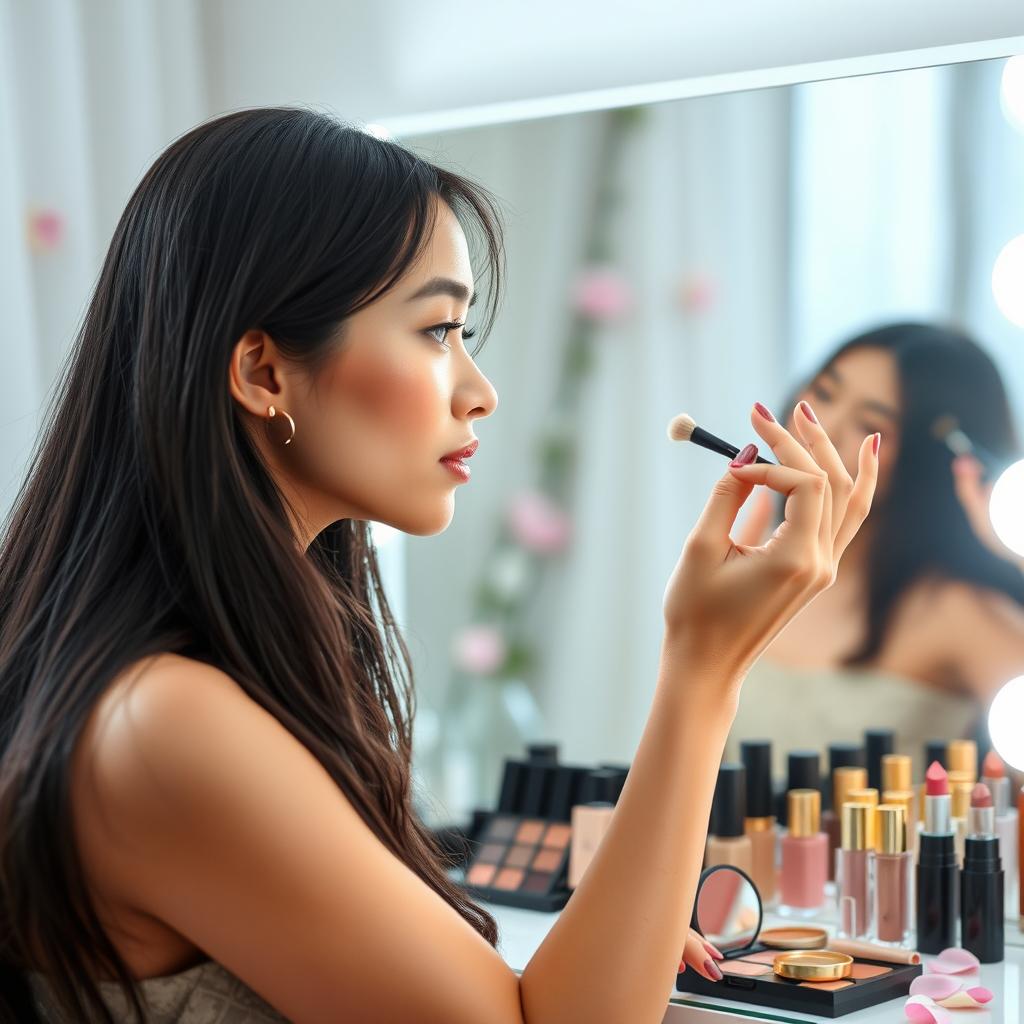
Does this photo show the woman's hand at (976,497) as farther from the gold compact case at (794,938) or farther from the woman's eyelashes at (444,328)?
the woman's eyelashes at (444,328)

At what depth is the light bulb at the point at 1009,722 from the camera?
1065 millimetres

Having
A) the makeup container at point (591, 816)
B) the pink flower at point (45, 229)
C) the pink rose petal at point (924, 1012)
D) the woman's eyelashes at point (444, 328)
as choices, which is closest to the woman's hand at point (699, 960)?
the pink rose petal at point (924, 1012)

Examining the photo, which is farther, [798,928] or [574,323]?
[574,323]

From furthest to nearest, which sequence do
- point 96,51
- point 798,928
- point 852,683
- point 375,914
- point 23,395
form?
1. point 96,51
2. point 23,395
3. point 852,683
4. point 798,928
5. point 375,914

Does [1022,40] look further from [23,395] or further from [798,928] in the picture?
[23,395]

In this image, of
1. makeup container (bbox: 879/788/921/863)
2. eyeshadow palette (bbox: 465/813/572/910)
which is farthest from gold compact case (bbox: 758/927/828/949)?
eyeshadow palette (bbox: 465/813/572/910)

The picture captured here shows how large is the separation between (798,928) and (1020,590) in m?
0.34

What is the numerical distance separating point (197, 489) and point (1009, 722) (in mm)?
698

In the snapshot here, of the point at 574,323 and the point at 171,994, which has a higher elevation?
the point at 574,323

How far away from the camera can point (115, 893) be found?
0.70 meters

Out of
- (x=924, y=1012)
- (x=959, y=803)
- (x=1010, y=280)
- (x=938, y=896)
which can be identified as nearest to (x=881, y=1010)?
(x=924, y=1012)

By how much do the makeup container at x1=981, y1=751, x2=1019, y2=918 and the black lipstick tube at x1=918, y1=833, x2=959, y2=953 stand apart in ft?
0.35

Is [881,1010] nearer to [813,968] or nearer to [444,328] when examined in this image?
[813,968]

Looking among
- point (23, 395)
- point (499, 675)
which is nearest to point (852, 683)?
point (499, 675)
